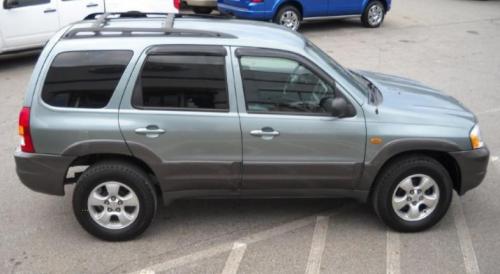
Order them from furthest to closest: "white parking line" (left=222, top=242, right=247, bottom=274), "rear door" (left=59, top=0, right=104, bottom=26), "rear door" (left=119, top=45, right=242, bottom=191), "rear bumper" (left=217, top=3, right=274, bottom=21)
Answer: "rear bumper" (left=217, top=3, right=274, bottom=21)
"rear door" (left=59, top=0, right=104, bottom=26)
"rear door" (left=119, top=45, right=242, bottom=191)
"white parking line" (left=222, top=242, right=247, bottom=274)

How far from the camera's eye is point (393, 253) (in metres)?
4.17

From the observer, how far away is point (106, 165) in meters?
4.11

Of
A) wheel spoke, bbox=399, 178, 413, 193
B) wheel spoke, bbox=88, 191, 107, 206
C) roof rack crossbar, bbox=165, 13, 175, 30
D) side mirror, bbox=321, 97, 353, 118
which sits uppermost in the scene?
roof rack crossbar, bbox=165, 13, 175, 30

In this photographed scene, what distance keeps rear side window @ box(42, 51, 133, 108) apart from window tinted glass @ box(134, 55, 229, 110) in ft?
0.71

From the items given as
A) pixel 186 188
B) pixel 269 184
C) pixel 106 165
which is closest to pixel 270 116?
pixel 269 184

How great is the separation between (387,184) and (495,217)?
4.09 ft

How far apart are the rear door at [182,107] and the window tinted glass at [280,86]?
0.16m

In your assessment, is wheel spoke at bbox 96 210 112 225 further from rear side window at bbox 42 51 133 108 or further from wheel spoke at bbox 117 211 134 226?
rear side window at bbox 42 51 133 108

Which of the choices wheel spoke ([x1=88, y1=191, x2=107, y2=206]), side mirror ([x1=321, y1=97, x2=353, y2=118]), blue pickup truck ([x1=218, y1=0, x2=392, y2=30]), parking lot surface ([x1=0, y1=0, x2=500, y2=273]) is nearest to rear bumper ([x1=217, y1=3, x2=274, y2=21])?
blue pickup truck ([x1=218, y1=0, x2=392, y2=30])

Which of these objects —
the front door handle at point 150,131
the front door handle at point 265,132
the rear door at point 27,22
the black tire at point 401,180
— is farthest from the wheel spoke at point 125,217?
the rear door at point 27,22

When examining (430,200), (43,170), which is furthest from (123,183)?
(430,200)

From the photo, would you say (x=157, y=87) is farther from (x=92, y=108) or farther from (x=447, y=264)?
(x=447, y=264)

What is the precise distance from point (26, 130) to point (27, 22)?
6649 mm

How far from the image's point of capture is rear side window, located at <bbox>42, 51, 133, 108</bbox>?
3.97 metres
